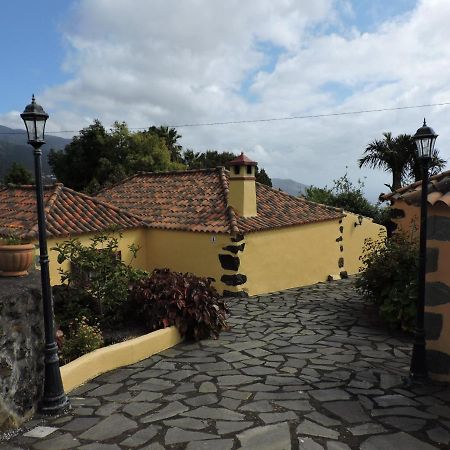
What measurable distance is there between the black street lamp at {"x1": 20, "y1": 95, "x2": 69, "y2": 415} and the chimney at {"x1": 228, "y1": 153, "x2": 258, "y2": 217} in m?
7.63

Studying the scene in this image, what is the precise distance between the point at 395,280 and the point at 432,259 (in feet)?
8.47

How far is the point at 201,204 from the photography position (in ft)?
44.3

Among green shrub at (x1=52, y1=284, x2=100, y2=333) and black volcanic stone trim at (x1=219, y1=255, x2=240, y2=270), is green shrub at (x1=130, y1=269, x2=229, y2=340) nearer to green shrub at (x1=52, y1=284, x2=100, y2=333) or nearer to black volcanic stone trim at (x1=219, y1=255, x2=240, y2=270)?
green shrub at (x1=52, y1=284, x2=100, y2=333)

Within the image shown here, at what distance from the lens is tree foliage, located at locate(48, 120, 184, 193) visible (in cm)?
3222

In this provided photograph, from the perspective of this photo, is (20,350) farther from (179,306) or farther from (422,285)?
(422,285)

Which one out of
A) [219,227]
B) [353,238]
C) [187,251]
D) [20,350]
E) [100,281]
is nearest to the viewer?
[20,350]

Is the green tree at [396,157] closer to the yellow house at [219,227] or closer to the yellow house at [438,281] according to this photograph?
the yellow house at [219,227]

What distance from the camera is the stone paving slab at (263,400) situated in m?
4.26

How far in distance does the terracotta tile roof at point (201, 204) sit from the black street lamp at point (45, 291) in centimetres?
672

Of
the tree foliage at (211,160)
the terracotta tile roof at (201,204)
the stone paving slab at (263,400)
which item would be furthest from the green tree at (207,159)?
the stone paving slab at (263,400)

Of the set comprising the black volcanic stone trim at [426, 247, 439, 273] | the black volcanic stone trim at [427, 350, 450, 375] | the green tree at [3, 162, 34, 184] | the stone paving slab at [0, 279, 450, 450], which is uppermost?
the green tree at [3, 162, 34, 184]

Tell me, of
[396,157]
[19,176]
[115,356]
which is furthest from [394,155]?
[19,176]

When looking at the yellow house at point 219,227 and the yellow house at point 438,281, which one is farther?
the yellow house at point 219,227

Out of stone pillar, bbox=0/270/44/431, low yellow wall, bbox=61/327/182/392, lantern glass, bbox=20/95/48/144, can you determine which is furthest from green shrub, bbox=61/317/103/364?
lantern glass, bbox=20/95/48/144
